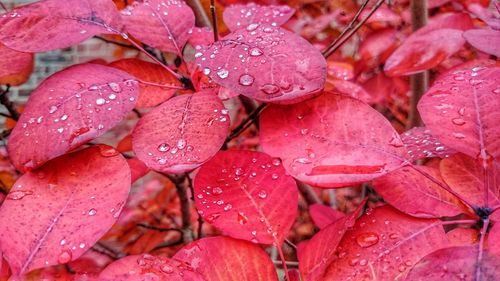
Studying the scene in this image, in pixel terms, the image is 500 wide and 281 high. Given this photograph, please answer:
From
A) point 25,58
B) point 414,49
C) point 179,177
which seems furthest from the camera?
point 179,177

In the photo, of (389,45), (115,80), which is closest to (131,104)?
(115,80)

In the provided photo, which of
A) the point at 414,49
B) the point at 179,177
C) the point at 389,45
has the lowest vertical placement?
the point at 179,177

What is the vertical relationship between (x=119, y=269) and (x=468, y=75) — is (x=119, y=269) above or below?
below

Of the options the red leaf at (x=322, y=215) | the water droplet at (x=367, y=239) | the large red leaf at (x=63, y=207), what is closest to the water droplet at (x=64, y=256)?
the large red leaf at (x=63, y=207)

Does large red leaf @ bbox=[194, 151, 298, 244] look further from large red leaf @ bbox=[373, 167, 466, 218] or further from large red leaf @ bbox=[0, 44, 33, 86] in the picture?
large red leaf @ bbox=[0, 44, 33, 86]

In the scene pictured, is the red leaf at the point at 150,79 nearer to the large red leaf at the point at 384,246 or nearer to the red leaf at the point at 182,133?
the red leaf at the point at 182,133

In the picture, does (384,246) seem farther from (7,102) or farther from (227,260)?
(7,102)

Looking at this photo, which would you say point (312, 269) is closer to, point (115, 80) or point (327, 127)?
point (327, 127)

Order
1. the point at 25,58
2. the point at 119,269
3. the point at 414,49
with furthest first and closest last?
the point at 414,49
the point at 25,58
the point at 119,269
